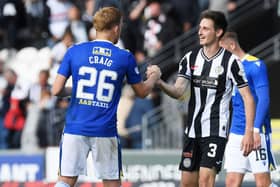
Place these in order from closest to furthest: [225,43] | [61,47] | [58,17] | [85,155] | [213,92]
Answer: [85,155] < [213,92] < [225,43] < [61,47] < [58,17]

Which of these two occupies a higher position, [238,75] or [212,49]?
[212,49]

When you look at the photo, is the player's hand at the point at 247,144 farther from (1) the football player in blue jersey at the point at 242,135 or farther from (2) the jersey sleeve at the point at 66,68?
(2) the jersey sleeve at the point at 66,68

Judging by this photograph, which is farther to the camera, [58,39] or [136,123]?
[58,39]

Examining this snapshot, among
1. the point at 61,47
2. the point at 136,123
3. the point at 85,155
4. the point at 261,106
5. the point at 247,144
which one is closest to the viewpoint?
the point at 85,155

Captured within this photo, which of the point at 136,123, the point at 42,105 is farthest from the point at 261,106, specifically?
the point at 42,105

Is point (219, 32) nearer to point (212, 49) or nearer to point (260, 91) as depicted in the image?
point (212, 49)

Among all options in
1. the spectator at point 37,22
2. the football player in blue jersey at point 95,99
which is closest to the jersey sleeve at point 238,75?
the football player in blue jersey at point 95,99

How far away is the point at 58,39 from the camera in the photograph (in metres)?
19.6

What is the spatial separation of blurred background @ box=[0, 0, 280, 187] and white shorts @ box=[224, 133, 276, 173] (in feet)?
16.6

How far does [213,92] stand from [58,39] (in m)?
9.37

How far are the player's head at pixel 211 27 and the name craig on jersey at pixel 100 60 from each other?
1.42 meters

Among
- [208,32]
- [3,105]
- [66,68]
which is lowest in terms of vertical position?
[66,68]

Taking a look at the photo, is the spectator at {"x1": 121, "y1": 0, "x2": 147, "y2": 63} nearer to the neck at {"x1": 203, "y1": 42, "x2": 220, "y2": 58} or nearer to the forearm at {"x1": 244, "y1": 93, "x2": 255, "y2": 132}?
the neck at {"x1": 203, "y1": 42, "x2": 220, "y2": 58}

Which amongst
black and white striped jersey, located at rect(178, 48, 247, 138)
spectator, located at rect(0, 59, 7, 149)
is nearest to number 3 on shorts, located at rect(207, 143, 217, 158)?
black and white striped jersey, located at rect(178, 48, 247, 138)
